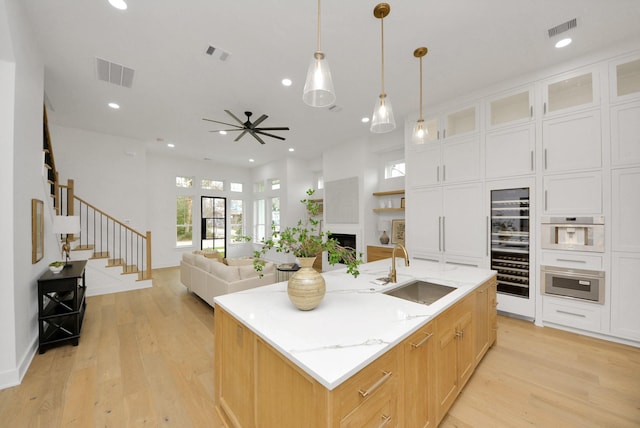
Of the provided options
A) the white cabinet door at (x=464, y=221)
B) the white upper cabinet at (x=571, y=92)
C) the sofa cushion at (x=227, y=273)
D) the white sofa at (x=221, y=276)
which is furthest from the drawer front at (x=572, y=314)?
the sofa cushion at (x=227, y=273)

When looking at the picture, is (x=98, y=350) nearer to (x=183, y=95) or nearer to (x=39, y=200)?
(x=39, y=200)

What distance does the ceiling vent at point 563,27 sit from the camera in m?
2.32

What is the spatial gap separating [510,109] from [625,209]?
1.69 metres

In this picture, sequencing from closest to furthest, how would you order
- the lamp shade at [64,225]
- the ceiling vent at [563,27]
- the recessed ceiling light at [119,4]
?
the recessed ceiling light at [119,4], the ceiling vent at [563,27], the lamp shade at [64,225]

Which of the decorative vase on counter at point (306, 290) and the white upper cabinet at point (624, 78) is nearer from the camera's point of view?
the decorative vase on counter at point (306, 290)

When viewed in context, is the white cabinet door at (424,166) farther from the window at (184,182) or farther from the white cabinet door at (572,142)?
the window at (184,182)

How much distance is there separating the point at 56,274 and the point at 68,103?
9.56ft

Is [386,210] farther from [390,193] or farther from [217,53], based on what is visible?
[217,53]

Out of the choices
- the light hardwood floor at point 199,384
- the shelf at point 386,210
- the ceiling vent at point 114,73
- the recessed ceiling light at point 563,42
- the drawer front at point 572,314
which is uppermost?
the recessed ceiling light at point 563,42

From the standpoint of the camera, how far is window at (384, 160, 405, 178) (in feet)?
17.5

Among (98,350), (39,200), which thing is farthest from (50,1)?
(98,350)

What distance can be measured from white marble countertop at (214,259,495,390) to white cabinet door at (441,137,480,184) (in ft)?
6.87

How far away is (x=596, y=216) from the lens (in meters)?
2.70

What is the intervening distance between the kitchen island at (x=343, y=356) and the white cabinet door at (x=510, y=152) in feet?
6.94
